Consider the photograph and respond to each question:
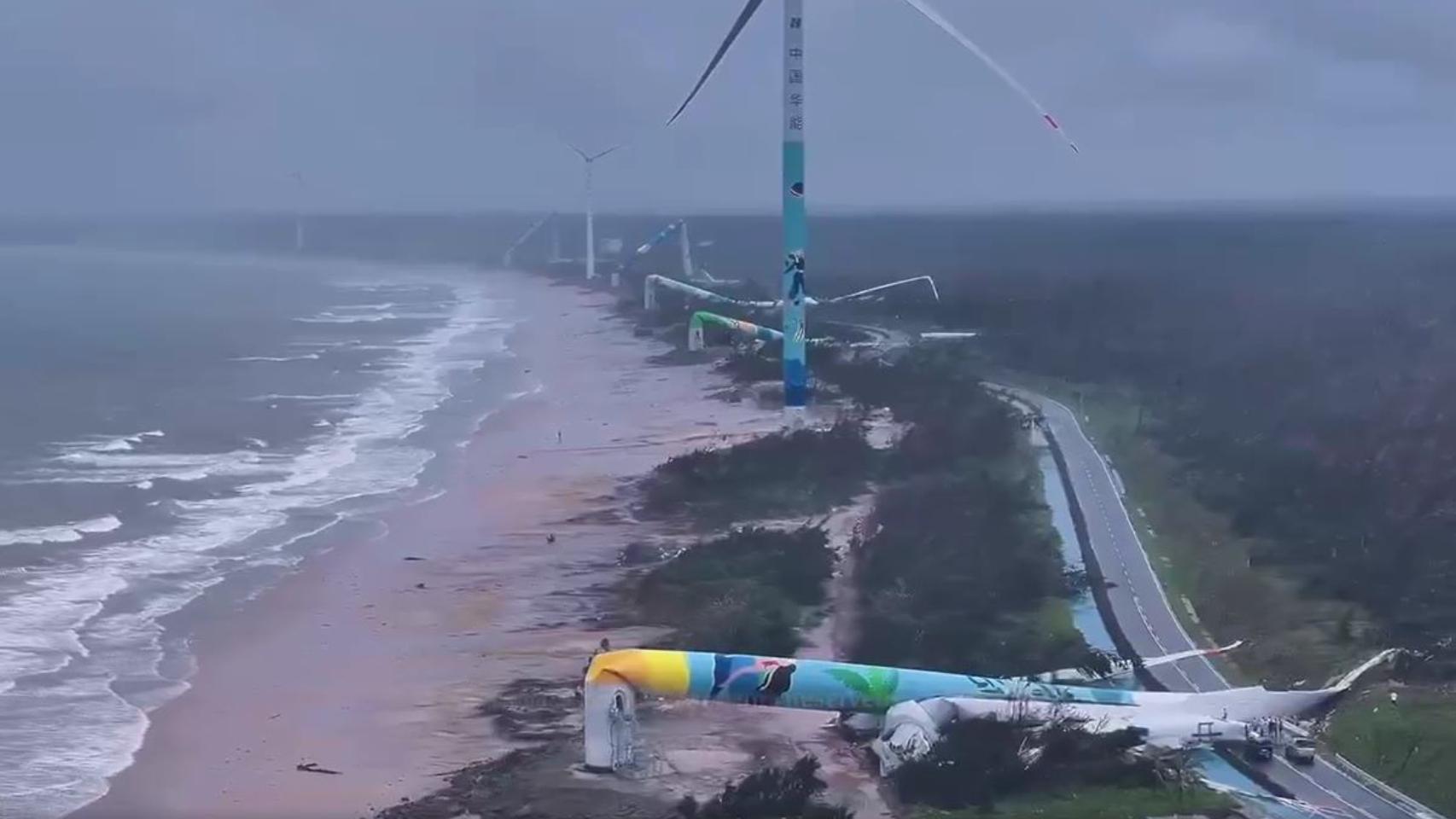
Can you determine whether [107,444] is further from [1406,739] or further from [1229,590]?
[1406,739]

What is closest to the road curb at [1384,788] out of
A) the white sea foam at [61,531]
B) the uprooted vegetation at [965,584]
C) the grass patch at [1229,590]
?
the grass patch at [1229,590]

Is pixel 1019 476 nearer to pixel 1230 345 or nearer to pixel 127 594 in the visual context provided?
pixel 127 594

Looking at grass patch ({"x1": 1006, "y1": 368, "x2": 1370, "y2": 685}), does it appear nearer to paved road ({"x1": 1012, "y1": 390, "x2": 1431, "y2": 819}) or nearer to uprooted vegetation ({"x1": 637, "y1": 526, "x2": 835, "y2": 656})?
paved road ({"x1": 1012, "y1": 390, "x2": 1431, "y2": 819})

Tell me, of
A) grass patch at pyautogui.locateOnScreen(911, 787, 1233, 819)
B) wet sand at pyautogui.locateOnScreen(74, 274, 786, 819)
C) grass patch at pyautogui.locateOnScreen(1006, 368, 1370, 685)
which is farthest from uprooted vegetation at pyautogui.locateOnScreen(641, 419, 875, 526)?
grass patch at pyautogui.locateOnScreen(911, 787, 1233, 819)

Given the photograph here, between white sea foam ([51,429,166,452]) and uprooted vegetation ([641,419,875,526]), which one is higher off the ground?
uprooted vegetation ([641,419,875,526])

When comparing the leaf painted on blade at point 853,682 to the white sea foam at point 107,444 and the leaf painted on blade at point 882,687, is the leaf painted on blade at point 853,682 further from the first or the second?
the white sea foam at point 107,444

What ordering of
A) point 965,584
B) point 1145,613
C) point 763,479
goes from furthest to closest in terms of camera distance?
1. point 763,479
2. point 965,584
3. point 1145,613

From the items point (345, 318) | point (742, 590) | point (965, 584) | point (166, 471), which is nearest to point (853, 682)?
point (965, 584)
